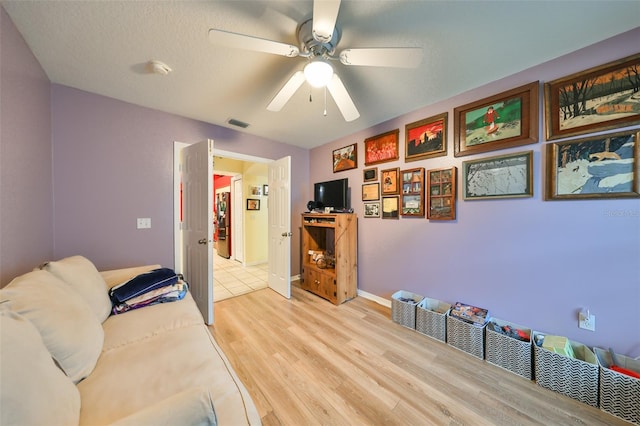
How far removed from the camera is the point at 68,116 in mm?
1938

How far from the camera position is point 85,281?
4.45ft

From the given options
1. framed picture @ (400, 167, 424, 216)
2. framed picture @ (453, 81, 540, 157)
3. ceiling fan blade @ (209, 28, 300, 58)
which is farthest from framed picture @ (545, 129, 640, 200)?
ceiling fan blade @ (209, 28, 300, 58)

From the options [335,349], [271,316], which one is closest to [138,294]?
[271,316]

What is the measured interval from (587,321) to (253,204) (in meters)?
4.81

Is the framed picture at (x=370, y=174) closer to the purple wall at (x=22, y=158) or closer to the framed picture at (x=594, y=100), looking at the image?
the framed picture at (x=594, y=100)

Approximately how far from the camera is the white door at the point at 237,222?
4715 millimetres

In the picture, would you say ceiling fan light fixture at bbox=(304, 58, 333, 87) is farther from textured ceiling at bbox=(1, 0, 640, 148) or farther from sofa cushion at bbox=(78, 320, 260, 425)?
sofa cushion at bbox=(78, 320, 260, 425)

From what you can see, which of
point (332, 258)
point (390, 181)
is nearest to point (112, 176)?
point (332, 258)

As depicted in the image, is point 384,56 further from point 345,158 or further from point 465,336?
point 465,336

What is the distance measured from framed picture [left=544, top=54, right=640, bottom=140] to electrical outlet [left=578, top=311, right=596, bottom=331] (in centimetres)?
132

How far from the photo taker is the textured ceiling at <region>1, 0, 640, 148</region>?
1215 millimetres

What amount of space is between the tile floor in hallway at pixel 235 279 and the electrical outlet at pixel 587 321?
340 centimetres

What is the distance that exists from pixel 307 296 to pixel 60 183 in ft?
9.42

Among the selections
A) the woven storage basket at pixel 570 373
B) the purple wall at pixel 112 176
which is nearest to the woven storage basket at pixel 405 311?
the woven storage basket at pixel 570 373
